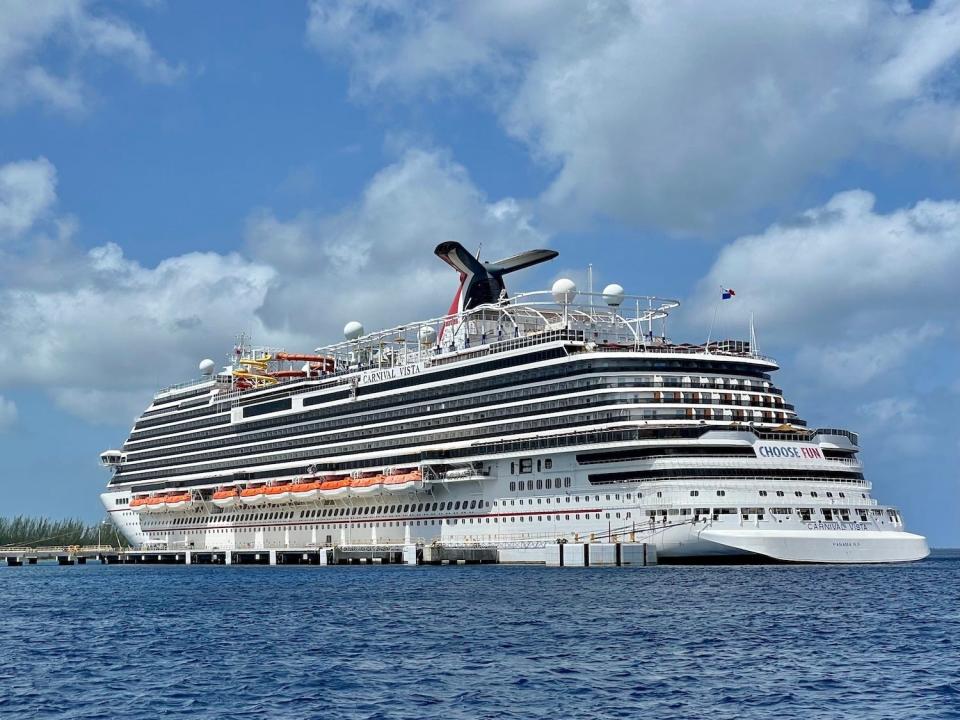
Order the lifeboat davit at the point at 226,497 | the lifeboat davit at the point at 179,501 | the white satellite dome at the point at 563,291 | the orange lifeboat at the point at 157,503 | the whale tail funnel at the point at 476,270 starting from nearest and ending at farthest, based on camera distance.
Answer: the white satellite dome at the point at 563,291
the whale tail funnel at the point at 476,270
the lifeboat davit at the point at 226,497
the lifeboat davit at the point at 179,501
the orange lifeboat at the point at 157,503

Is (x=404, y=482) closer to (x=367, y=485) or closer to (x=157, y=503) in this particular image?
(x=367, y=485)

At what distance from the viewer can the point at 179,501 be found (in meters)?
135

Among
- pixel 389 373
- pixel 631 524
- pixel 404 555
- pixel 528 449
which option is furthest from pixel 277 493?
pixel 631 524

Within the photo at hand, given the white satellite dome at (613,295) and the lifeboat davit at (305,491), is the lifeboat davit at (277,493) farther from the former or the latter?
the white satellite dome at (613,295)

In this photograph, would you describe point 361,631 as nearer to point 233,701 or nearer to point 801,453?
point 233,701

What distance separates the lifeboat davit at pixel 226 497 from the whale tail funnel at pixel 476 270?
111 feet

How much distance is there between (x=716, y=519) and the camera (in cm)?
7556

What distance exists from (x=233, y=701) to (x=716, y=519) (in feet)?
156

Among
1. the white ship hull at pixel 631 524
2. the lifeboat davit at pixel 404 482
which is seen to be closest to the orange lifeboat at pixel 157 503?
the white ship hull at pixel 631 524

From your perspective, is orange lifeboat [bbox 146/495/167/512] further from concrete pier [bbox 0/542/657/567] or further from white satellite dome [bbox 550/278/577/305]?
white satellite dome [bbox 550/278/577/305]

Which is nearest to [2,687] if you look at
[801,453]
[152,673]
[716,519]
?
[152,673]

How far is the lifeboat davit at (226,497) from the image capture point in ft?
411

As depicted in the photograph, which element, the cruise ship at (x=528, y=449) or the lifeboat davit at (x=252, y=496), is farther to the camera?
the lifeboat davit at (x=252, y=496)

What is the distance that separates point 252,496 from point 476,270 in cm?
3431
